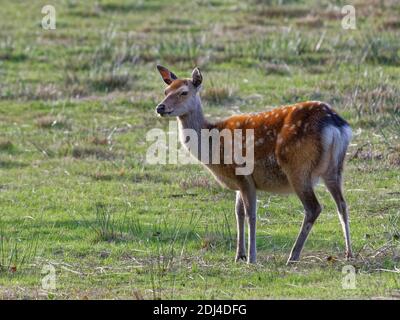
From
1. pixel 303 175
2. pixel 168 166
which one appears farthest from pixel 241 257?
pixel 168 166

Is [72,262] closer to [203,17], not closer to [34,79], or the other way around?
[34,79]

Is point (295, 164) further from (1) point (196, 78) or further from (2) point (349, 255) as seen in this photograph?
(1) point (196, 78)

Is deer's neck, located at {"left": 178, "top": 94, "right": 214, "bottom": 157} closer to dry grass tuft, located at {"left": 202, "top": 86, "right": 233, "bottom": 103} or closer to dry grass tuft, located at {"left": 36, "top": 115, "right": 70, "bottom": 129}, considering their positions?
dry grass tuft, located at {"left": 36, "top": 115, "right": 70, "bottom": 129}

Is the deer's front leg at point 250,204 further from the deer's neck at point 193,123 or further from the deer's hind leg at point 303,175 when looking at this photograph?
the deer's neck at point 193,123

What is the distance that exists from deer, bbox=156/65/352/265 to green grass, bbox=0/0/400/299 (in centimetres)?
31

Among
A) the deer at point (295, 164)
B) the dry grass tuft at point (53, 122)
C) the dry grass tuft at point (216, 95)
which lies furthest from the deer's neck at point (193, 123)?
the dry grass tuft at point (216, 95)

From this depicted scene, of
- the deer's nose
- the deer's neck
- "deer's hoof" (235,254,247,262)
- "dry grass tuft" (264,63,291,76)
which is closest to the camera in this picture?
"deer's hoof" (235,254,247,262)

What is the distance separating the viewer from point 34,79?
17.4 metres

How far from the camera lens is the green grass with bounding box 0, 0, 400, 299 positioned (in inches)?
354

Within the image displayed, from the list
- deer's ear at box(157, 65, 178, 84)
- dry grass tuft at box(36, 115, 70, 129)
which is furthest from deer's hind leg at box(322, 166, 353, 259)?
dry grass tuft at box(36, 115, 70, 129)

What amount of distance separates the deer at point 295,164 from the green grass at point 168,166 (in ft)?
1.03

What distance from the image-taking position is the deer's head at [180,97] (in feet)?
33.3

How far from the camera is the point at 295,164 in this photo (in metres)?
9.21

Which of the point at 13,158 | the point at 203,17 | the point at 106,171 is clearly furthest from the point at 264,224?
the point at 203,17
